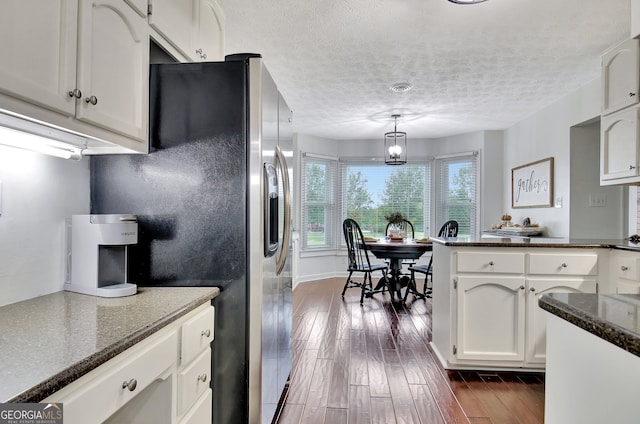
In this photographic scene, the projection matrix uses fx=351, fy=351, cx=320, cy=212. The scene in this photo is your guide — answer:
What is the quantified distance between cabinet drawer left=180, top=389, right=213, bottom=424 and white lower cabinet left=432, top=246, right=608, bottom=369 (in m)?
1.77

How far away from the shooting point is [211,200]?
5.09 ft

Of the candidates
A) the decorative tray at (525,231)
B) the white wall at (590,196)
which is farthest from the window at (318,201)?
the white wall at (590,196)

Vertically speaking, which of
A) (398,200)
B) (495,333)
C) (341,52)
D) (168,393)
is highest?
(341,52)

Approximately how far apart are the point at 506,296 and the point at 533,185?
2.74m

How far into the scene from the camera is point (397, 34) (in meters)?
2.63

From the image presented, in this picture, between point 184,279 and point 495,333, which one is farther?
point 495,333

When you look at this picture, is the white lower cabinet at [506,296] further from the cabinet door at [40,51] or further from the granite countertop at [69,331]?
the cabinet door at [40,51]

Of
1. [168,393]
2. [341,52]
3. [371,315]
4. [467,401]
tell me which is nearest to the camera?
[168,393]

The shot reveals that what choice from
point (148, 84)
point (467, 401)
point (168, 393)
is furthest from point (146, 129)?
point (467, 401)

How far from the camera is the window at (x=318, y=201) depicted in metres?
6.04

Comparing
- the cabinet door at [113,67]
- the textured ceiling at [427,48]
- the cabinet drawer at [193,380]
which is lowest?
the cabinet drawer at [193,380]

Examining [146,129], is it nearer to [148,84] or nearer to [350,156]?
[148,84]

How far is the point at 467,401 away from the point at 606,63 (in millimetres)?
2558

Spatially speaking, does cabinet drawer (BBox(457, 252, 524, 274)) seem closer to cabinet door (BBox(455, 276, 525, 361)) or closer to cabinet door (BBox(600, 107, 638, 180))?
cabinet door (BBox(455, 276, 525, 361))
